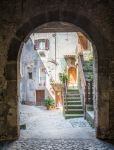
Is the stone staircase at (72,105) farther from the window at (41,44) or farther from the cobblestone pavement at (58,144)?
the window at (41,44)

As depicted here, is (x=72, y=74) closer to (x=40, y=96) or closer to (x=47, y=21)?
(x=40, y=96)

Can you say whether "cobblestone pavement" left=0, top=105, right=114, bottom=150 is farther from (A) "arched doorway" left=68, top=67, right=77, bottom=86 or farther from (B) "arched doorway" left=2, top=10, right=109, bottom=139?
(A) "arched doorway" left=68, top=67, right=77, bottom=86

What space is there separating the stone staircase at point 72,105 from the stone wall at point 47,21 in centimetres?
444

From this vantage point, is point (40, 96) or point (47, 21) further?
point (40, 96)

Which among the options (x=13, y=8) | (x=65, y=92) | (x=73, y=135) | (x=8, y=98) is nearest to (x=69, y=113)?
Result: (x=65, y=92)

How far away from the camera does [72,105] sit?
40.9 ft

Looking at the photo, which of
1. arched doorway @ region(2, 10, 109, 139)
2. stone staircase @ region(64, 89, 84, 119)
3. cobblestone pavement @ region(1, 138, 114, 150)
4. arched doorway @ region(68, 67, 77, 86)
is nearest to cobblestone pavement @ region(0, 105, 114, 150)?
cobblestone pavement @ region(1, 138, 114, 150)

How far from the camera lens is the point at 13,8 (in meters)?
7.00

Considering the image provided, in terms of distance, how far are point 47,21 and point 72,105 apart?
609 cm

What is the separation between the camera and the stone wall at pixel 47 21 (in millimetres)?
6988

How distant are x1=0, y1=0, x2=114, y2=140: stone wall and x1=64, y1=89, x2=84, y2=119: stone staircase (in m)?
4.44

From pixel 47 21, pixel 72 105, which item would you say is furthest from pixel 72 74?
pixel 47 21

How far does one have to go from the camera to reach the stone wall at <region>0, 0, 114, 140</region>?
22.9 feet

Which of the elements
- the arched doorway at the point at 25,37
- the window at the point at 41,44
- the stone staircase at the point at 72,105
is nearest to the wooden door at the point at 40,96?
the window at the point at 41,44
